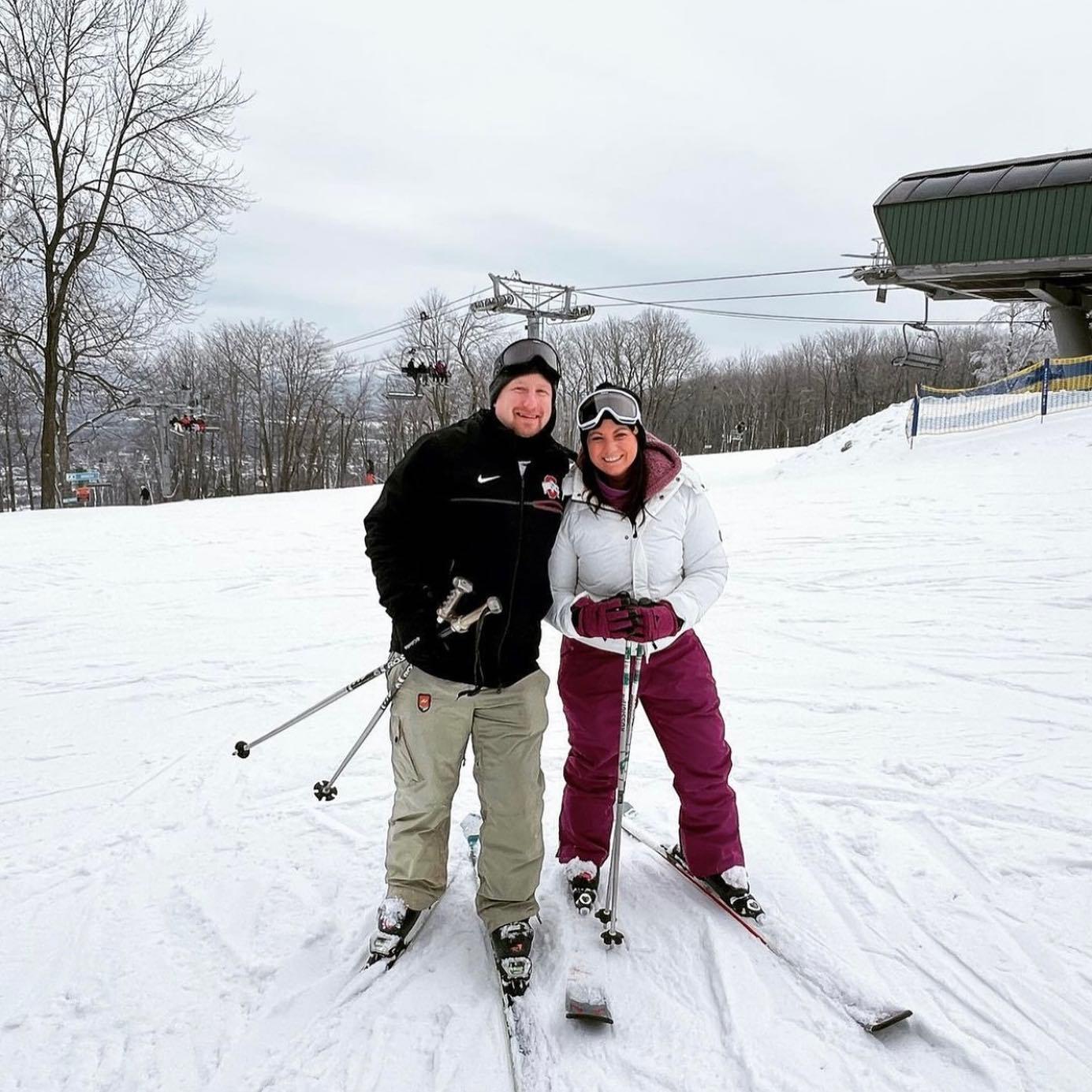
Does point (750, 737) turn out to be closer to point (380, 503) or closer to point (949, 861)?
point (949, 861)

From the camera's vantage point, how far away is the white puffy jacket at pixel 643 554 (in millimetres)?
2699

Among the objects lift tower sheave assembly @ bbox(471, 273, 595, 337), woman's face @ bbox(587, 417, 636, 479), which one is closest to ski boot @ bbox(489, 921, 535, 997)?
woman's face @ bbox(587, 417, 636, 479)

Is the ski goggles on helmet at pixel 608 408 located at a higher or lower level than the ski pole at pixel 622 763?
higher

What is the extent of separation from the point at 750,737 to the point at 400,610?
275cm

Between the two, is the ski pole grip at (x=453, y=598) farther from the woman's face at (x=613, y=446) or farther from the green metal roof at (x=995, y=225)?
the green metal roof at (x=995, y=225)

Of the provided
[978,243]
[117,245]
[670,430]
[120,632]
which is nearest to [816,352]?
[670,430]

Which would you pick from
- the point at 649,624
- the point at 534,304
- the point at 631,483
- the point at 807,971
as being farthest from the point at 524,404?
the point at 534,304

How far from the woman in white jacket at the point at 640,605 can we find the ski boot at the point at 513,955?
0.37 metres

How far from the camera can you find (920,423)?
19.6m

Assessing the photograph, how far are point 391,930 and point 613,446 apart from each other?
71.6 inches

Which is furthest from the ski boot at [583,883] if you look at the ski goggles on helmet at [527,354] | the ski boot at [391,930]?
the ski goggles on helmet at [527,354]

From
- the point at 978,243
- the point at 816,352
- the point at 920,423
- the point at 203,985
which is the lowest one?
the point at 203,985

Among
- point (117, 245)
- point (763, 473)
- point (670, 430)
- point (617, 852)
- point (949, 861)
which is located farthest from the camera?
point (670, 430)

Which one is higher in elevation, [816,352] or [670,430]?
[816,352]
